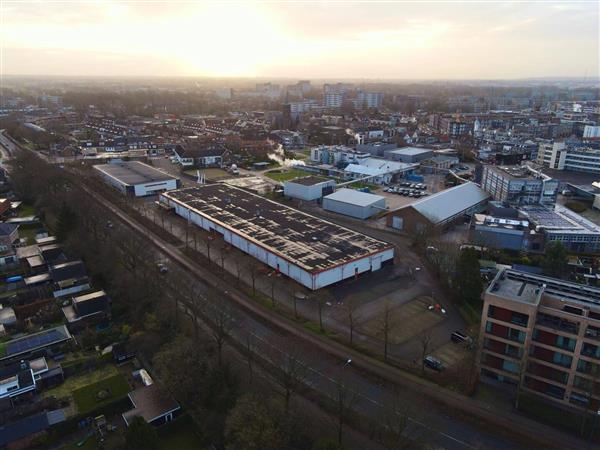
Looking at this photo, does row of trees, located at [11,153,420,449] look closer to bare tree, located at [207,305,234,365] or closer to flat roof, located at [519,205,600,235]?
bare tree, located at [207,305,234,365]

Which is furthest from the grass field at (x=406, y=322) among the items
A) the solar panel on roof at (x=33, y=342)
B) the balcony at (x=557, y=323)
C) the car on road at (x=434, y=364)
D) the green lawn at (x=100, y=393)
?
the solar panel on roof at (x=33, y=342)

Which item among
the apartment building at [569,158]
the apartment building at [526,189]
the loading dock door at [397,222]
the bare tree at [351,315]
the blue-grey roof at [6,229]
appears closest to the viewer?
the bare tree at [351,315]

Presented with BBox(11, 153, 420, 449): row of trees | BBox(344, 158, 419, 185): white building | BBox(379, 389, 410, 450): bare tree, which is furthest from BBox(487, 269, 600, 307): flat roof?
BBox(344, 158, 419, 185): white building

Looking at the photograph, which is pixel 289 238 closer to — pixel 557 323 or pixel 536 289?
pixel 536 289

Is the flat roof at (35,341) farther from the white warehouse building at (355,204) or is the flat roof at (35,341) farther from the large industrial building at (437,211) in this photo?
the white warehouse building at (355,204)

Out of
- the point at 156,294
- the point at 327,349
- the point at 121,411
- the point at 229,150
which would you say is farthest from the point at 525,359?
the point at 229,150

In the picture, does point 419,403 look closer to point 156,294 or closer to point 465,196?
point 156,294

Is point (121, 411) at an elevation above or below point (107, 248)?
below
